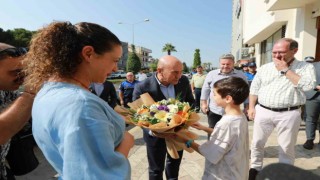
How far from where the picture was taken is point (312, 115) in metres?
5.40

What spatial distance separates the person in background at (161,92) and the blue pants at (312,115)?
3.53 metres

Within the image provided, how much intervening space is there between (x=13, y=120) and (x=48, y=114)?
1.69 feet

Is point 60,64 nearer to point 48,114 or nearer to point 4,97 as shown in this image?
point 48,114

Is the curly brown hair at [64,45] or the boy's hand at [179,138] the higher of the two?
the curly brown hair at [64,45]

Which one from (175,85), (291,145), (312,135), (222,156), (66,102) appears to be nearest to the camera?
(66,102)

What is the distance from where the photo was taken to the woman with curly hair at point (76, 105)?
3.12ft

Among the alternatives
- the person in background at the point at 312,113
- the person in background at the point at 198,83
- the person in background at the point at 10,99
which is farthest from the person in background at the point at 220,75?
the person in background at the point at 198,83

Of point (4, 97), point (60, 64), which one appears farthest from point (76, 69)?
point (4, 97)

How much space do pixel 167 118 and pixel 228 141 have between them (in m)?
0.62

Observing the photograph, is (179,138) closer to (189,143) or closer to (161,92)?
(189,143)

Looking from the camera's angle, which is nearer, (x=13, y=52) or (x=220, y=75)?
(x=13, y=52)

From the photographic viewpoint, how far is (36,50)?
1213 millimetres

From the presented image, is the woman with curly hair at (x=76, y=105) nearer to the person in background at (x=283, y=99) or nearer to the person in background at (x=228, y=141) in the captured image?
the person in background at (x=228, y=141)

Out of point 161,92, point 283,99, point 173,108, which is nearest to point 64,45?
point 173,108
